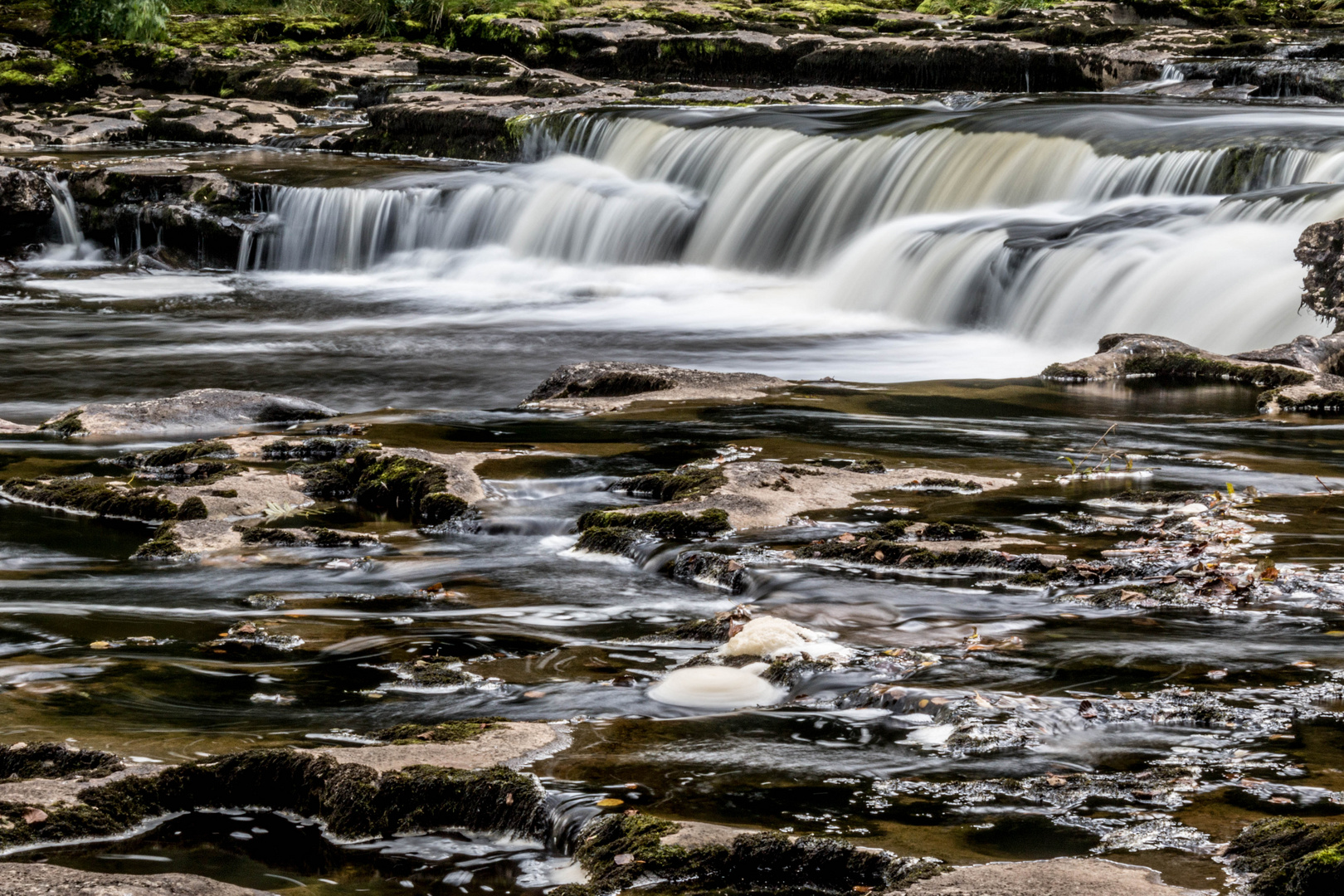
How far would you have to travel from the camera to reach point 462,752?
3479mm

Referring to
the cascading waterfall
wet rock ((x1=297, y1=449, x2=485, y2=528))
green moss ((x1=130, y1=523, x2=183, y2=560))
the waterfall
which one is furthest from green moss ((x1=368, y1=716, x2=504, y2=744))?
the waterfall

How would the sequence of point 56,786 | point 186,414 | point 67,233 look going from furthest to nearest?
point 67,233
point 186,414
point 56,786

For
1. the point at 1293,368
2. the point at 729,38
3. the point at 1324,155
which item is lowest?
the point at 1293,368

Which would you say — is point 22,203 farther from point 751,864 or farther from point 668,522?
Answer: point 751,864

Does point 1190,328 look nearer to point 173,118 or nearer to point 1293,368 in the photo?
point 1293,368

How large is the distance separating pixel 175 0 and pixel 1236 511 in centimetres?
3405

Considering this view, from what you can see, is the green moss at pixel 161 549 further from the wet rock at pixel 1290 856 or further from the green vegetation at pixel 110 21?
the green vegetation at pixel 110 21

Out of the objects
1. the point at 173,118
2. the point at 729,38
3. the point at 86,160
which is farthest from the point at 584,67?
the point at 86,160

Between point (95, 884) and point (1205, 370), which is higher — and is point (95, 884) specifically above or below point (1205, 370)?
below

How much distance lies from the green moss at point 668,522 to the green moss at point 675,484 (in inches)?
12.5

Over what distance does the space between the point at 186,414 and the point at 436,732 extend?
5.57 metres

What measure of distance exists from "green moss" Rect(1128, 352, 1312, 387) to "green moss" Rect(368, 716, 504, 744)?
22.1 ft

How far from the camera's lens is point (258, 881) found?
2953 millimetres

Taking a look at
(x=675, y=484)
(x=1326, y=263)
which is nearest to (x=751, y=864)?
(x=675, y=484)
